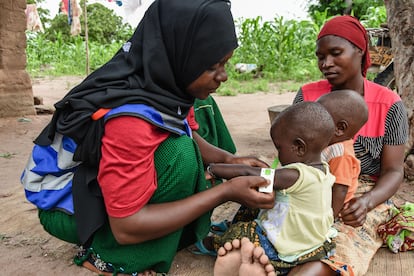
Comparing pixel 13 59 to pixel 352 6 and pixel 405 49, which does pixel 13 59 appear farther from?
pixel 352 6

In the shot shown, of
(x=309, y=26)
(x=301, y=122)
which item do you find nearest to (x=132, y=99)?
(x=301, y=122)

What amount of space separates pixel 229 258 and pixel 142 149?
562 mm

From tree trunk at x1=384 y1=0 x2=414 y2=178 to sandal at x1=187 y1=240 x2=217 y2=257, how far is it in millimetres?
1867

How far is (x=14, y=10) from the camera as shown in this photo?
543cm

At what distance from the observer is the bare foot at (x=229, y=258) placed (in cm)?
173

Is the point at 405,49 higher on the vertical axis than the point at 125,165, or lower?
higher

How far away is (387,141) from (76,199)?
1.52 metres

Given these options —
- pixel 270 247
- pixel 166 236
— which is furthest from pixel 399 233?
pixel 166 236

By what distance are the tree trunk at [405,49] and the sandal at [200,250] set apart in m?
1.87

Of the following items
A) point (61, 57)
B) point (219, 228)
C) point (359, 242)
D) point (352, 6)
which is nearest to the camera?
point (359, 242)

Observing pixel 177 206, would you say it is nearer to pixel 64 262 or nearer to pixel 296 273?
pixel 296 273

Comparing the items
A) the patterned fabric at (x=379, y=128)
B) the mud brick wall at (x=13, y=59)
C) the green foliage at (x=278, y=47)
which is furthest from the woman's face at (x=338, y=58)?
the green foliage at (x=278, y=47)

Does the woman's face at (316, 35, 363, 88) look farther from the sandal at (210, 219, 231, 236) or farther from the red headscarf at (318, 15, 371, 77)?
the sandal at (210, 219, 231, 236)

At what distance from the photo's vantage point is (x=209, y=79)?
1.76 meters
